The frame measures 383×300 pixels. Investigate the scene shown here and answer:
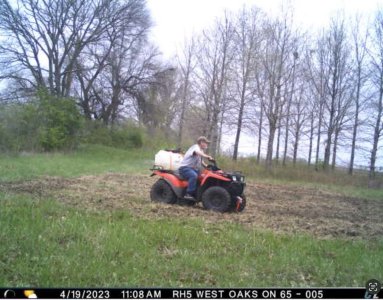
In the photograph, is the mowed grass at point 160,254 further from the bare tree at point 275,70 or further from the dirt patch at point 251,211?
the bare tree at point 275,70

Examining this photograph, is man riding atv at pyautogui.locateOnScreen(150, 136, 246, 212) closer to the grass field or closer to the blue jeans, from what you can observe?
the blue jeans

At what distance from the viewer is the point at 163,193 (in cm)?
1014

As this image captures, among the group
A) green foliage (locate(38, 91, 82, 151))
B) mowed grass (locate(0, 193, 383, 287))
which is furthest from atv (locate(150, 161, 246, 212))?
green foliage (locate(38, 91, 82, 151))

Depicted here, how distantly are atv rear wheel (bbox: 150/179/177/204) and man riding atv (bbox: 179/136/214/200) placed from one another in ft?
1.29

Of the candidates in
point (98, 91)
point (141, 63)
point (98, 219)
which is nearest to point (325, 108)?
point (141, 63)

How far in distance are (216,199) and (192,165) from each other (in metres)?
0.93

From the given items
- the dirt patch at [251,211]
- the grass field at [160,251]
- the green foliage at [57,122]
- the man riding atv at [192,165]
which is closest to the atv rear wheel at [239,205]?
the dirt patch at [251,211]

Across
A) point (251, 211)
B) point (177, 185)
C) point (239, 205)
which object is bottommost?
point (251, 211)

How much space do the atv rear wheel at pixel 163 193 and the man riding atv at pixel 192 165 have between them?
1.29 ft

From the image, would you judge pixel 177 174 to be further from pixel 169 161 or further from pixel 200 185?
pixel 200 185

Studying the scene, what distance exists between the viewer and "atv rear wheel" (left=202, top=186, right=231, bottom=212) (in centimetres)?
941

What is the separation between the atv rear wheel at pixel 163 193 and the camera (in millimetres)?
9992

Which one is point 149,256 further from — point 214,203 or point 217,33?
point 217,33

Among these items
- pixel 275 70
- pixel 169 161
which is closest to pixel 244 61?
pixel 275 70
